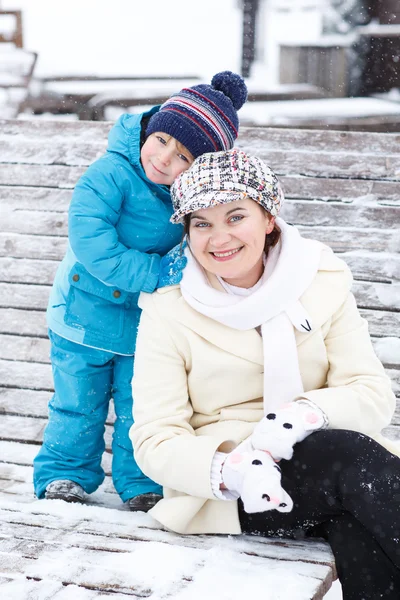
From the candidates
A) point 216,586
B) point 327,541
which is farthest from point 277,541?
point 216,586

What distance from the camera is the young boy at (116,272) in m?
2.20

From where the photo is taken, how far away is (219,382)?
80.6 inches

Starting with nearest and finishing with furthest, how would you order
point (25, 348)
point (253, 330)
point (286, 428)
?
point (286, 428) < point (253, 330) < point (25, 348)

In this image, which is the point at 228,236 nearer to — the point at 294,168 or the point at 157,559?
the point at 157,559

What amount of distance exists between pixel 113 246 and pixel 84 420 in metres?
0.66

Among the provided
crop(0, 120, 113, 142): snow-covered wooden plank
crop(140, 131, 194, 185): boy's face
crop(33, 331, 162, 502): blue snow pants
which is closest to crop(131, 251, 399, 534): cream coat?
crop(140, 131, 194, 185): boy's face

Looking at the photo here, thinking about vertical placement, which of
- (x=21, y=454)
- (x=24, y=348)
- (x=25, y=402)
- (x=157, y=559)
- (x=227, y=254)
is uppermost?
(x=227, y=254)

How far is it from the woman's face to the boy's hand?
10cm

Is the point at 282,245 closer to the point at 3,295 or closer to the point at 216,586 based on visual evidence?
the point at 216,586

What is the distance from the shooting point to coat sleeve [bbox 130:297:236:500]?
186 cm

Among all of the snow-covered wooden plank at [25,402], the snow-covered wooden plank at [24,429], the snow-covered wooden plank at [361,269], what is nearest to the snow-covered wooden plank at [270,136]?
the snow-covered wooden plank at [361,269]

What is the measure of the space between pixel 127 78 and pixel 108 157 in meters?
7.15

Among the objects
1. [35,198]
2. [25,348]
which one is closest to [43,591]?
[25,348]

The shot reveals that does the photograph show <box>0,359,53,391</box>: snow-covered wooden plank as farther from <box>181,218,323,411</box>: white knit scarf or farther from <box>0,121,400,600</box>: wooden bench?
<box>181,218,323,411</box>: white knit scarf
